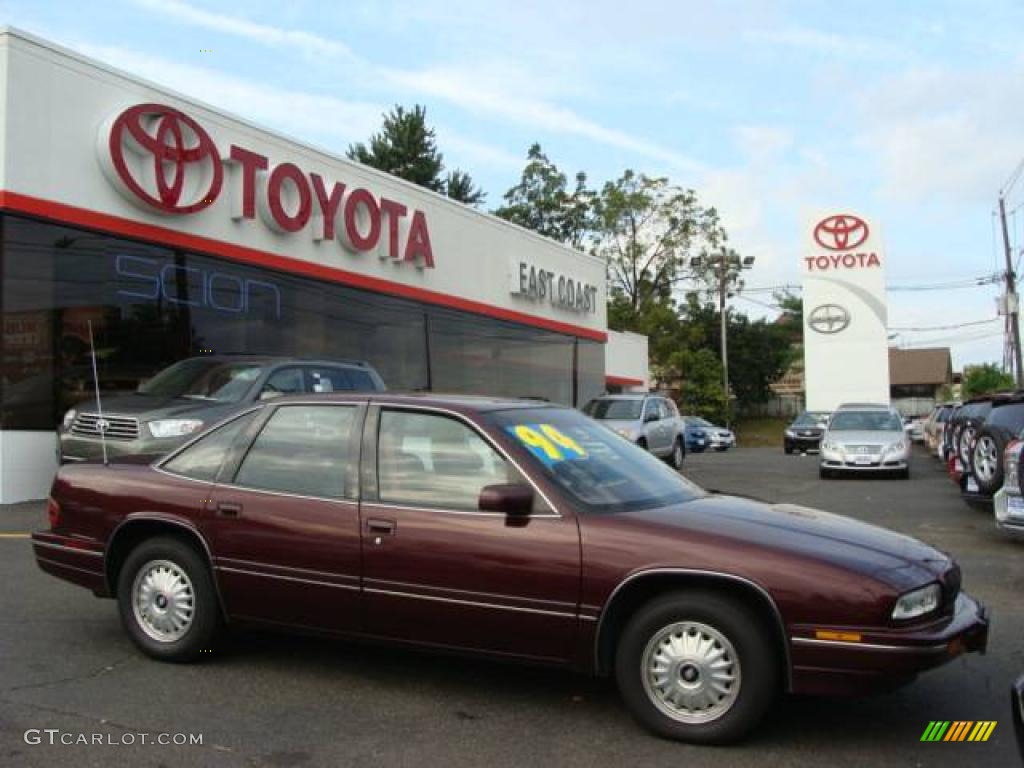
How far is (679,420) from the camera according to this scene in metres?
20.5

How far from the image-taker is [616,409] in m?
18.8

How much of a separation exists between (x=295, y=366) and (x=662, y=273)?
48804mm

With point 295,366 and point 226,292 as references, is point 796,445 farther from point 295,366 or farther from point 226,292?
point 295,366

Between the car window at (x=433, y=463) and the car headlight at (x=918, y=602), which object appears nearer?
the car headlight at (x=918, y=602)

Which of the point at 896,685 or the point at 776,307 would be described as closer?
the point at 896,685

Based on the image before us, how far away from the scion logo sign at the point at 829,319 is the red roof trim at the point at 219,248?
19.4 m

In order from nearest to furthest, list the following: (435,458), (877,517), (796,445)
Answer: (435,458), (877,517), (796,445)

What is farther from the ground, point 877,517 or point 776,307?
point 776,307

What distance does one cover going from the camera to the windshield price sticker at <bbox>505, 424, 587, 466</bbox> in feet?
15.3

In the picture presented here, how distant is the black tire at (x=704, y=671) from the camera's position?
13.0 feet

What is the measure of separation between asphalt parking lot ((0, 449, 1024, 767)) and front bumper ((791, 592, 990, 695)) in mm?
325

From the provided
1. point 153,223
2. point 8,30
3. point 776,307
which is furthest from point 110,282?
point 776,307

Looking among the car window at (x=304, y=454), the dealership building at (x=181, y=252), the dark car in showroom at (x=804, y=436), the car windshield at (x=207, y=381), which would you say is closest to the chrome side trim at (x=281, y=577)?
the car window at (x=304, y=454)

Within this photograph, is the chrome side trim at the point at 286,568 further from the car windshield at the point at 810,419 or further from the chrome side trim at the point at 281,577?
the car windshield at the point at 810,419
